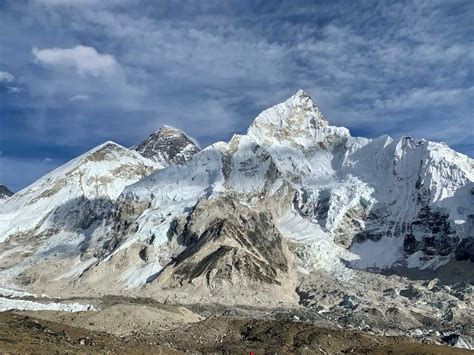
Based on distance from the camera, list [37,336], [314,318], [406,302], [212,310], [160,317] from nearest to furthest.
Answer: [37,336] → [160,317] → [314,318] → [212,310] → [406,302]

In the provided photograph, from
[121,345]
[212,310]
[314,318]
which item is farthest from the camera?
[212,310]

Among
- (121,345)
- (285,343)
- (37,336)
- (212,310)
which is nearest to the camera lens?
(37,336)

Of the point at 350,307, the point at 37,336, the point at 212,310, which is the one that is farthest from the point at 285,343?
the point at 350,307

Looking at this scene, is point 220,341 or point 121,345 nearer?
point 121,345

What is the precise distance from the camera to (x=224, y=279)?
7515 inches

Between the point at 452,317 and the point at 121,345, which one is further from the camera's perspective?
the point at 452,317

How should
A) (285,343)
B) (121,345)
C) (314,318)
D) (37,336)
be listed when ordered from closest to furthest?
(37,336) → (121,345) → (285,343) → (314,318)

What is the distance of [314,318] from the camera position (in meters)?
154

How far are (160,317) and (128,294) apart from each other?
106 m

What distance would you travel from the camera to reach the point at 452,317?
6580 inches

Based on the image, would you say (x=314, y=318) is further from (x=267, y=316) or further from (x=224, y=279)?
(x=224, y=279)

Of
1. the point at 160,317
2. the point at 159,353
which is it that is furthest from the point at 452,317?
the point at 159,353

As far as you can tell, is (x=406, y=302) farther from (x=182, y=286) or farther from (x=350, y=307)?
(x=182, y=286)

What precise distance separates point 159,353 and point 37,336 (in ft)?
37.4
